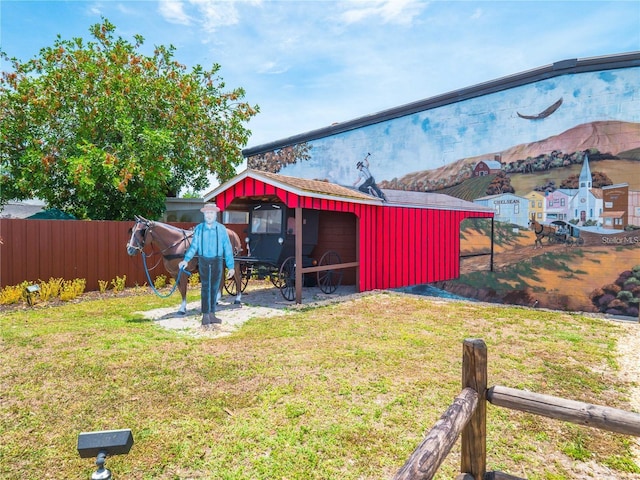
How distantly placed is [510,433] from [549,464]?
0.42 metres

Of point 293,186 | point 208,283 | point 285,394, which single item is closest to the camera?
point 285,394

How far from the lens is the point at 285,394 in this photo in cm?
397

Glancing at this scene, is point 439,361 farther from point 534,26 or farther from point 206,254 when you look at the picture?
point 534,26

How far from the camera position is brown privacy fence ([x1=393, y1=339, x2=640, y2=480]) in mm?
1788

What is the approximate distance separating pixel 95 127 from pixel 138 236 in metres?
8.19

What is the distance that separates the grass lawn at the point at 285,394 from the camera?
287cm

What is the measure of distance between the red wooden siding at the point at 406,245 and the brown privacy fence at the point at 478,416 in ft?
26.2

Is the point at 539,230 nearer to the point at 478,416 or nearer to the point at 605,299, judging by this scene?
the point at 605,299

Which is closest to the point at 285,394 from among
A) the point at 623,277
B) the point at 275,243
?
the point at 275,243

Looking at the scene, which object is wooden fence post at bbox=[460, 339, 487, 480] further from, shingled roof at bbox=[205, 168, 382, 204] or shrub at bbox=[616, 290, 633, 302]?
shrub at bbox=[616, 290, 633, 302]

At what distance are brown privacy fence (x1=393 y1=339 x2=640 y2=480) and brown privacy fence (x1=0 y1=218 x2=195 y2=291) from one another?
7405 millimetres

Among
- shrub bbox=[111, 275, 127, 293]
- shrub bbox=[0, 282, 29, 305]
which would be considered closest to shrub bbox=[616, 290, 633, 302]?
shrub bbox=[111, 275, 127, 293]

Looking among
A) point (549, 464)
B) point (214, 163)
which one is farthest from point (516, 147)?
point (214, 163)

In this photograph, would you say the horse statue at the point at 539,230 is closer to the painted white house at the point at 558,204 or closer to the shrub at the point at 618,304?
the painted white house at the point at 558,204
